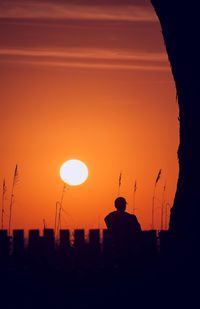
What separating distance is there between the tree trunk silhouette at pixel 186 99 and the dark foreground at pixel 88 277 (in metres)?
0.43

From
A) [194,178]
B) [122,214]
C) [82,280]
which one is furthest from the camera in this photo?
[122,214]

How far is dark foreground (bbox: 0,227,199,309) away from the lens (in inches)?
237

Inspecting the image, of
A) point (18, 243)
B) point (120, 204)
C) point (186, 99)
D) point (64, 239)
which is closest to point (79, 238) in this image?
point (64, 239)

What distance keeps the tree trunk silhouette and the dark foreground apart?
1.41ft

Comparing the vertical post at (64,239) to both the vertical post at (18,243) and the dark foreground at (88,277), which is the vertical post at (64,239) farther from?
the vertical post at (18,243)

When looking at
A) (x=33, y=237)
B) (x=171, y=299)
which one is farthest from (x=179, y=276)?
(x=33, y=237)

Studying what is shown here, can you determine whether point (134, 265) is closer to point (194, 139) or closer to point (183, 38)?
point (194, 139)

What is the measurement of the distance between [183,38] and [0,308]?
3584 mm

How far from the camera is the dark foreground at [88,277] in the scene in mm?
6012

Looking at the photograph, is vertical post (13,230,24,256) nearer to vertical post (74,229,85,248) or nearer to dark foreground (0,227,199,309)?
dark foreground (0,227,199,309)

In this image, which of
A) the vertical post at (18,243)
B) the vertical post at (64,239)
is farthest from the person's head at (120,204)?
the vertical post at (18,243)

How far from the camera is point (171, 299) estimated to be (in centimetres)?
589

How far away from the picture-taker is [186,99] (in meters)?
5.86

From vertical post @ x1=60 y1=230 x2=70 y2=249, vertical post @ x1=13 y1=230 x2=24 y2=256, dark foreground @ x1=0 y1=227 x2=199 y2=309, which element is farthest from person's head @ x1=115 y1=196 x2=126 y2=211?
vertical post @ x1=13 y1=230 x2=24 y2=256
